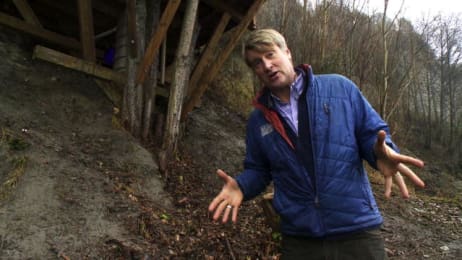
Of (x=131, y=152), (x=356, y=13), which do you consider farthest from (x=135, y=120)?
(x=356, y=13)

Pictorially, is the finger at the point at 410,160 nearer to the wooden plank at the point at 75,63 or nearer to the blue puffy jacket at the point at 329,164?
the blue puffy jacket at the point at 329,164

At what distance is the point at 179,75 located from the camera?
5297 mm

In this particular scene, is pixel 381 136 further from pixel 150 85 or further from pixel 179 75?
pixel 150 85

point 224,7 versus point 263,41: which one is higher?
point 224,7

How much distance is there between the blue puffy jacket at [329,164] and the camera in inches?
68.6

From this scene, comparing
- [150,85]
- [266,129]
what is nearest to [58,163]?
[150,85]

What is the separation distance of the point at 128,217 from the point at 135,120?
2.04 m

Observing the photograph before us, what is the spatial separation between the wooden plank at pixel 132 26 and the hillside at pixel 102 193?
0.93 meters

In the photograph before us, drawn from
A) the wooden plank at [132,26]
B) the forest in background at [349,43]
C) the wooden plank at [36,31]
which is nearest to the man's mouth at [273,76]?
the wooden plank at [132,26]

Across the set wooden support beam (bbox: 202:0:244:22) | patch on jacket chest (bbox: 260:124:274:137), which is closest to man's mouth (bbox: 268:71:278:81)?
patch on jacket chest (bbox: 260:124:274:137)

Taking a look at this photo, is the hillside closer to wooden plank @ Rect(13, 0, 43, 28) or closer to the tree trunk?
the tree trunk

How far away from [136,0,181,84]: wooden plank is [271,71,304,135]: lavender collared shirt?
3.26 metres

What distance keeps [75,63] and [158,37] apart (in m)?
1.51

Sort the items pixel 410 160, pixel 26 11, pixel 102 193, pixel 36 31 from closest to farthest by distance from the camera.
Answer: pixel 410 160 < pixel 102 193 < pixel 26 11 < pixel 36 31
